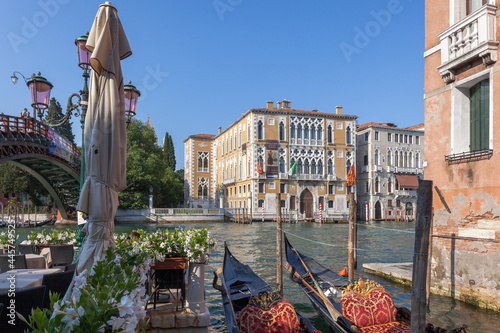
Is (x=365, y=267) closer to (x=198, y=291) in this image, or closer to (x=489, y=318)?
(x=489, y=318)

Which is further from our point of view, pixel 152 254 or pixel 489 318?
pixel 489 318

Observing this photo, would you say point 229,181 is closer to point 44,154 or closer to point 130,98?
point 44,154

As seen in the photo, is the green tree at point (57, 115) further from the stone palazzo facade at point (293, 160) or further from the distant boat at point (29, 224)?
the stone palazzo facade at point (293, 160)

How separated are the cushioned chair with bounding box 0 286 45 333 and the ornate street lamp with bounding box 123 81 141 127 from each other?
13.1 ft

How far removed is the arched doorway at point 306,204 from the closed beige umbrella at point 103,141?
3049 cm

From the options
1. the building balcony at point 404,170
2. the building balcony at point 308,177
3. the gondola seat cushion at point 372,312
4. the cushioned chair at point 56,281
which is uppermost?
the building balcony at point 404,170

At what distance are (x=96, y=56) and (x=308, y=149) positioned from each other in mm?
31330

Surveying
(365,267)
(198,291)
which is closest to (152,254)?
(198,291)

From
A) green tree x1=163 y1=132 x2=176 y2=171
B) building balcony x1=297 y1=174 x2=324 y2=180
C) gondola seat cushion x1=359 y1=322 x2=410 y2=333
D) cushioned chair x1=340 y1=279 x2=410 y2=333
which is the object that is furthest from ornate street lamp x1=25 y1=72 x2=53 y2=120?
green tree x1=163 y1=132 x2=176 y2=171

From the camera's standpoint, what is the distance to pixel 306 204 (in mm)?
33312

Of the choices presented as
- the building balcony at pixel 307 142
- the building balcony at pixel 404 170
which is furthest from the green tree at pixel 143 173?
the building balcony at pixel 404 170

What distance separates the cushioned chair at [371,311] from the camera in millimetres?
3760

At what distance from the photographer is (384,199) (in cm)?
3597

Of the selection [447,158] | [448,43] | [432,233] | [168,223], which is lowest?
[168,223]
